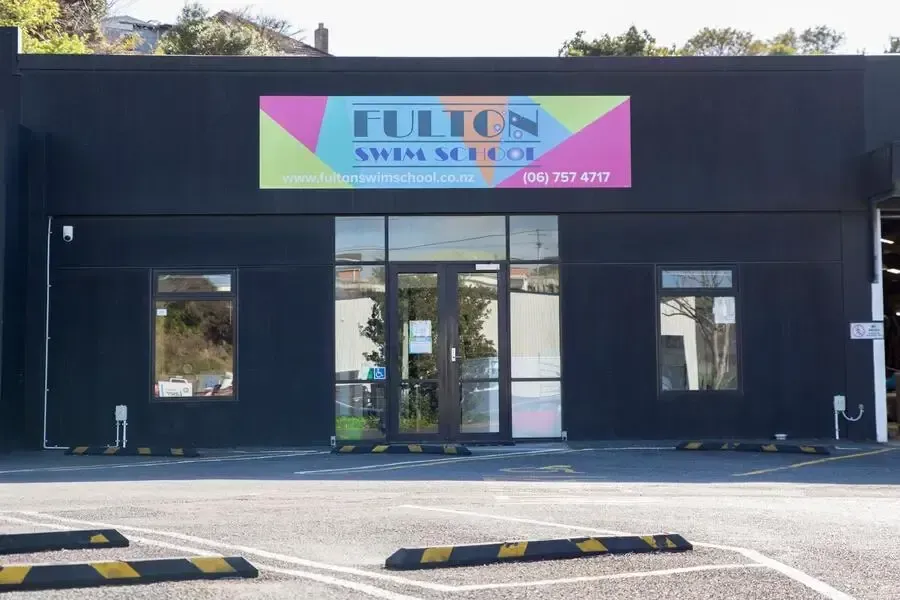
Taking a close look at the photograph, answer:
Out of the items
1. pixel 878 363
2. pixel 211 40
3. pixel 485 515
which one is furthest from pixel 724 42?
pixel 485 515

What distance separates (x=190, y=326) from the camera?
16547 mm

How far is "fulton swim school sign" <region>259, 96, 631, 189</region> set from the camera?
16609 millimetres

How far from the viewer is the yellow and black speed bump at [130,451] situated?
51.0 ft

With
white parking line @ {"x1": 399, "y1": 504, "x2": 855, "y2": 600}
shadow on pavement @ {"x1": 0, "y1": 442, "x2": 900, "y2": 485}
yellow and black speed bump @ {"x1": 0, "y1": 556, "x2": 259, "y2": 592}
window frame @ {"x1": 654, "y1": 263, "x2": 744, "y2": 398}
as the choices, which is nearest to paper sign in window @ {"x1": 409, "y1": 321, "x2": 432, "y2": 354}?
shadow on pavement @ {"x1": 0, "y1": 442, "x2": 900, "y2": 485}

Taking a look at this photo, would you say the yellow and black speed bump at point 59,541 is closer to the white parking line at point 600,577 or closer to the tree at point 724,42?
the white parking line at point 600,577

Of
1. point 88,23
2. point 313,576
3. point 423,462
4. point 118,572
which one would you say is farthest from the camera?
point 88,23

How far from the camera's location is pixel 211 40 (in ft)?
133

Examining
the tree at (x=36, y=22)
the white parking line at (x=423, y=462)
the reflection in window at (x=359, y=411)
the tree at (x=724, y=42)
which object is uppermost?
the tree at (x=724, y=42)

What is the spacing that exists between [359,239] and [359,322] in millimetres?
1181

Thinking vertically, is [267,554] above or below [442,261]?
below

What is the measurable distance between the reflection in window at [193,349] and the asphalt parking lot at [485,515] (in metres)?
1.11

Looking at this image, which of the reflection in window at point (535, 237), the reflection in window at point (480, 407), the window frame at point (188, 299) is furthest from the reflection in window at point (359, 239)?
the reflection in window at point (480, 407)

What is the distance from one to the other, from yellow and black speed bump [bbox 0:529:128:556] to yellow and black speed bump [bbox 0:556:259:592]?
0.80 metres

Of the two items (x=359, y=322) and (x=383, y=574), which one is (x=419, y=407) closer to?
(x=359, y=322)
